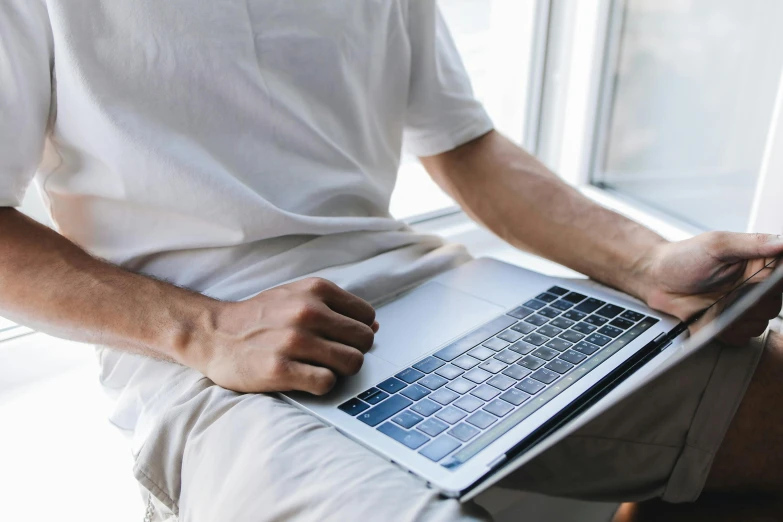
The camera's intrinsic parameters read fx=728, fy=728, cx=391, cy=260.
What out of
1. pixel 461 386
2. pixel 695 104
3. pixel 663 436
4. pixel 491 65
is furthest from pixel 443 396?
pixel 491 65

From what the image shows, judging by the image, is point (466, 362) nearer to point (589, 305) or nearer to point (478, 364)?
point (478, 364)

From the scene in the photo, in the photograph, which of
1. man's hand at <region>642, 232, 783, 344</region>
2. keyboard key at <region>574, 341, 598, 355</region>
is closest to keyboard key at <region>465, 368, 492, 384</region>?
keyboard key at <region>574, 341, 598, 355</region>

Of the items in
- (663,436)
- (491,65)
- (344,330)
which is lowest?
(663,436)

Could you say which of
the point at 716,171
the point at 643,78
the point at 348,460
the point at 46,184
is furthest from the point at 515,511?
the point at 643,78

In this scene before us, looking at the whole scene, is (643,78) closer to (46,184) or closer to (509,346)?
(509,346)

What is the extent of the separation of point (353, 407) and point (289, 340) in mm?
79

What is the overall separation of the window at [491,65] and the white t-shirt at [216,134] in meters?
0.62

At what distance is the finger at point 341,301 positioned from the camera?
67 centimetres

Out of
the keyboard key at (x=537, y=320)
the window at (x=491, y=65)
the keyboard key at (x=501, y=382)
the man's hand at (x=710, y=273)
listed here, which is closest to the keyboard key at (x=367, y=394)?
the keyboard key at (x=501, y=382)

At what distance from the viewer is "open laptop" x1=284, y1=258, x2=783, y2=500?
1.87ft

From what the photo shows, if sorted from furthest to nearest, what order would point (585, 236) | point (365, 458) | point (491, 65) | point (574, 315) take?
1. point (491, 65)
2. point (585, 236)
3. point (574, 315)
4. point (365, 458)

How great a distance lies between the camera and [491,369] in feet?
2.20

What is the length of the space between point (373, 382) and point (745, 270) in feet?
1.15

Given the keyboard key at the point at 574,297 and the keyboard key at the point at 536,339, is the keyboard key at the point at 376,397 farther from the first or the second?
the keyboard key at the point at 574,297
